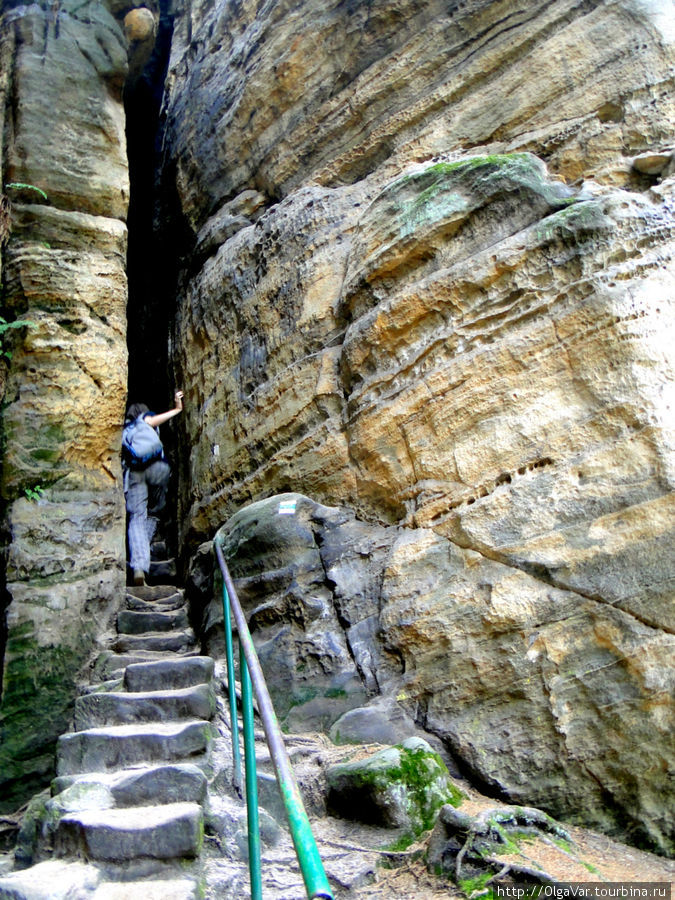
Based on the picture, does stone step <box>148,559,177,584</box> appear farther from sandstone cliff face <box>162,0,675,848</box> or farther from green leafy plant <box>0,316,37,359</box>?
green leafy plant <box>0,316,37,359</box>

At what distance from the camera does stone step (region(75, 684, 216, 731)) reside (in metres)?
4.80

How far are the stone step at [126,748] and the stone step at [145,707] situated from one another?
305mm

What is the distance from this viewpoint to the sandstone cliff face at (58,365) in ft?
19.2

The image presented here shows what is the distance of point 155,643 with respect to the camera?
6301 mm

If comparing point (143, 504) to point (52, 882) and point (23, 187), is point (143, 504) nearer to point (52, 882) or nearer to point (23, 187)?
point (23, 187)

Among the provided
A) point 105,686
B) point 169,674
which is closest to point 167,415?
point 105,686

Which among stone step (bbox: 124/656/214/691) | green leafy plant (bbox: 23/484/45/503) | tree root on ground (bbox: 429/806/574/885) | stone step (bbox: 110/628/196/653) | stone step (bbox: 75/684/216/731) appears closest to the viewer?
tree root on ground (bbox: 429/806/574/885)

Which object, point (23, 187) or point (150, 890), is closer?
point (150, 890)

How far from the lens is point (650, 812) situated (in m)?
3.99

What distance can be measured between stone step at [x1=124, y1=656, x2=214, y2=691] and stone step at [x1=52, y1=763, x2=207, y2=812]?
1.06m

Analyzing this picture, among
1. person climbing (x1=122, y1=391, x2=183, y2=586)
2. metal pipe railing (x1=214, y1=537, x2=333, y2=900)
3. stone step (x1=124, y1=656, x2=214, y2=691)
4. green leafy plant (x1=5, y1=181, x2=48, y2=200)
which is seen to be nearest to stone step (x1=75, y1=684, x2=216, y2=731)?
stone step (x1=124, y1=656, x2=214, y2=691)

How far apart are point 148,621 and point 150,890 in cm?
347

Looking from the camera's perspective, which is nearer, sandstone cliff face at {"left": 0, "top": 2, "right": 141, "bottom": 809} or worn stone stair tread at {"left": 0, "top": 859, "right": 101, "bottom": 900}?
worn stone stair tread at {"left": 0, "top": 859, "right": 101, "bottom": 900}

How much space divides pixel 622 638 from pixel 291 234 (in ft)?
16.8
